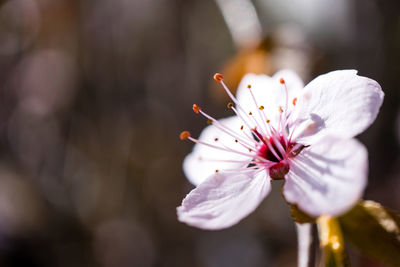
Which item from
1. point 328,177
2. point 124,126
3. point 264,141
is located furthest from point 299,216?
point 124,126

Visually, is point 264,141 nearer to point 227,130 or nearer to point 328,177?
point 227,130

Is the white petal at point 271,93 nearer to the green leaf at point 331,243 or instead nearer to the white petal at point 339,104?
the white petal at point 339,104

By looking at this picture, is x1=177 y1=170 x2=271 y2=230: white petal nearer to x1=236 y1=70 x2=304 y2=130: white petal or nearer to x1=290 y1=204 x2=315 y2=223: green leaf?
x1=290 y1=204 x2=315 y2=223: green leaf

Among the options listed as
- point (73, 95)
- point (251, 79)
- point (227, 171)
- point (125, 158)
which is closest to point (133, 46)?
point (73, 95)

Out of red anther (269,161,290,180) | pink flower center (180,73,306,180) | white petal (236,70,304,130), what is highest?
white petal (236,70,304,130)

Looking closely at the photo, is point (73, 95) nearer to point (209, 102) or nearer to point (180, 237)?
point (209, 102)

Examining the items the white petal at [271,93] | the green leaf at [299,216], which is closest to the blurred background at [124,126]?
the white petal at [271,93]

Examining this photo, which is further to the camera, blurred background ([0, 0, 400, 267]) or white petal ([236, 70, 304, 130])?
blurred background ([0, 0, 400, 267])

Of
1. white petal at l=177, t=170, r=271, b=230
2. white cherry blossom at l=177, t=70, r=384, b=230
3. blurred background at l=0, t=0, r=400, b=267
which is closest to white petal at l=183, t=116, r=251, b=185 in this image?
white cherry blossom at l=177, t=70, r=384, b=230
